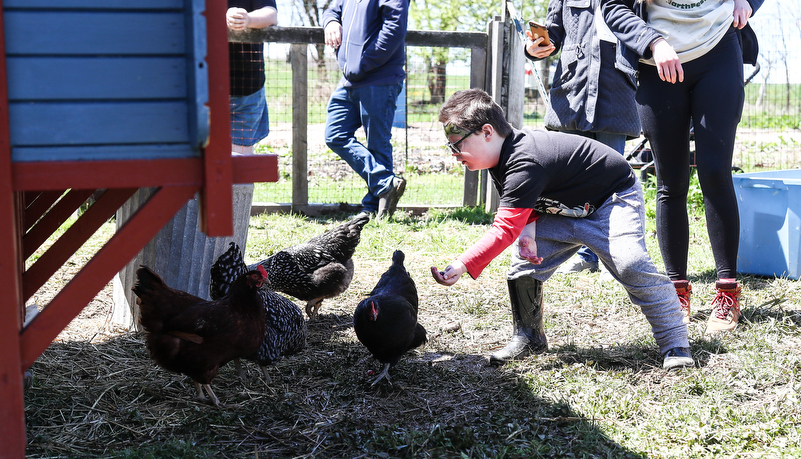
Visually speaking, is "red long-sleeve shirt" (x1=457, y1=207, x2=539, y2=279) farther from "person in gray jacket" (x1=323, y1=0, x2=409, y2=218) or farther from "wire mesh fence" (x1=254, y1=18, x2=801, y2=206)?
"wire mesh fence" (x1=254, y1=18, x2=801, y2=206)

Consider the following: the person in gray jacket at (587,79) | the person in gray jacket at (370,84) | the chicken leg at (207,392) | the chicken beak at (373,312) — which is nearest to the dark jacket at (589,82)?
the person in gray jacket at (587,79)

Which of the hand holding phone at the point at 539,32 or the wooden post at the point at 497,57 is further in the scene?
the wooden post at the point at 497,57

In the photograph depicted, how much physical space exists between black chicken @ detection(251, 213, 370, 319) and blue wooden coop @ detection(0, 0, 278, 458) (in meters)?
2.37

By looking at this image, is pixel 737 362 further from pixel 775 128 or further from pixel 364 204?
pixel 775 128

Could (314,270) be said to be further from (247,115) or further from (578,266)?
(578,266)

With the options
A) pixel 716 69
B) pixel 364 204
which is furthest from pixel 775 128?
pixel 716 69

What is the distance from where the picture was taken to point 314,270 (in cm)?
417

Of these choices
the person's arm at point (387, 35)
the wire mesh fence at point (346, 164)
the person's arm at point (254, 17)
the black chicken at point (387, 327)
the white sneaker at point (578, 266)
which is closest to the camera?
the black chicken at point (387, 327)

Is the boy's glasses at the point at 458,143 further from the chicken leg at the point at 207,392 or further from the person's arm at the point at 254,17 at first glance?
the person's arm at the point at 254,17

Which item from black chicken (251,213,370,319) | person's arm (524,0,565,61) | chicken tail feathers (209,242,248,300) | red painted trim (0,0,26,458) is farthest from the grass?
person's arm (524,0,565,61)

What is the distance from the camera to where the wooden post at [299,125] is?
676 cm

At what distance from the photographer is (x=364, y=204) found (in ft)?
21.6

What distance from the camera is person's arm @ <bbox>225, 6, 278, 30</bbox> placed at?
14.8 feet

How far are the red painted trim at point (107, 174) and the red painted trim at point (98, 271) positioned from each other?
0.13 feet
